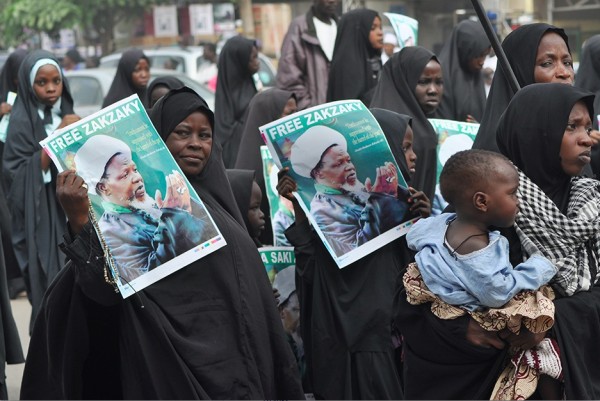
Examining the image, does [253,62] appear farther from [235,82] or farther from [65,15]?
[65,15]

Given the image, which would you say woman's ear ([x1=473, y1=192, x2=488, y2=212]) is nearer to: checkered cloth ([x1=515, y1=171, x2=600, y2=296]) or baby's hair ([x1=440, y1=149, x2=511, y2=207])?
baby's hair ([x1=440, y1=149, x2=511, y2=207])

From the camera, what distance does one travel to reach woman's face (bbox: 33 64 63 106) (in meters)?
8.01

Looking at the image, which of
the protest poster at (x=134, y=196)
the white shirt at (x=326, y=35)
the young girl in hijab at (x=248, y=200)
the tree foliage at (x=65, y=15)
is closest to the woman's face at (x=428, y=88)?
the young girl in hijab at (x=248, y=200)

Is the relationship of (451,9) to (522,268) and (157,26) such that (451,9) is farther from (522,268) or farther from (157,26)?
(522,268)

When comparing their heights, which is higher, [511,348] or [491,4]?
[511,348]

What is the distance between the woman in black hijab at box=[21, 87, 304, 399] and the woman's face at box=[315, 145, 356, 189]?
1.91ft

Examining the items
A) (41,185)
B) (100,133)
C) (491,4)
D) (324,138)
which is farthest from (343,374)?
(491,4)

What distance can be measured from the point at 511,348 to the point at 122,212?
4.35 feet

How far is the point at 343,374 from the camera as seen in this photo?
534cm

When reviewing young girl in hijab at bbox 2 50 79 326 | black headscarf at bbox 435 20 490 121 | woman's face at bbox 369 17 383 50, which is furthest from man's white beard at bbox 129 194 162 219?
woman's face at bbox 369 17 383 50

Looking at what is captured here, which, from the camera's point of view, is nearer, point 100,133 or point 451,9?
point 100,133

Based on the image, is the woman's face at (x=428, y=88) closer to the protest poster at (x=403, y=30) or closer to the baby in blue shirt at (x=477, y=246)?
the protest poster at (x=403, y=30)

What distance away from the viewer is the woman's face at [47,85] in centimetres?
801

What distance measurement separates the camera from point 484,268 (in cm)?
346
